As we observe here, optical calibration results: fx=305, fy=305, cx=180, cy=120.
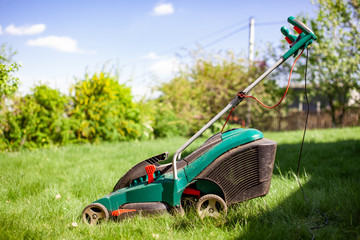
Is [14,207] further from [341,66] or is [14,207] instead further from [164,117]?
[341,66]

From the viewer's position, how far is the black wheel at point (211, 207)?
2.34 m

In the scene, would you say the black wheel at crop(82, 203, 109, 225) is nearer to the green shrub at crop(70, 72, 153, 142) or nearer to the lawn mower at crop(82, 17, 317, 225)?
the lawn mower at crop(82, 17, 317, 225)

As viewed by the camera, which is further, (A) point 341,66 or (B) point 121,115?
(A) point 341,66

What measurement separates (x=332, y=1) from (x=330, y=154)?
11.7 feet

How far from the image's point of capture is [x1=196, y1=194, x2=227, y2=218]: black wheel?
92.1 inches

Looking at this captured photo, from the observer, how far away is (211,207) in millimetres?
2400

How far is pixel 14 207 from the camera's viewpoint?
2779mm

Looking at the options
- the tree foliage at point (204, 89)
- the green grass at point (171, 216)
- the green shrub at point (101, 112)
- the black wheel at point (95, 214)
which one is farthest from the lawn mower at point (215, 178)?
the tree foliage at point (204, 89)

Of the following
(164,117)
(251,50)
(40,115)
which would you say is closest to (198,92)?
(164,117)

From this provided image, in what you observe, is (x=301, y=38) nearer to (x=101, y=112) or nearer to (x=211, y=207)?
(x=211, y=207)

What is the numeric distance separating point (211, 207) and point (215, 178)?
0.76ft

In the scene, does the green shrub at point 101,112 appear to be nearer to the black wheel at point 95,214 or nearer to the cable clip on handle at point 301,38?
the black wheel at point 95,214

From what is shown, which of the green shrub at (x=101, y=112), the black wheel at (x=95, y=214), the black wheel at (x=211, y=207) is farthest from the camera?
the green shrub at (x=101, y=112)

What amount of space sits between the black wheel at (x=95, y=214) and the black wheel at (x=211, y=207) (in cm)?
77
